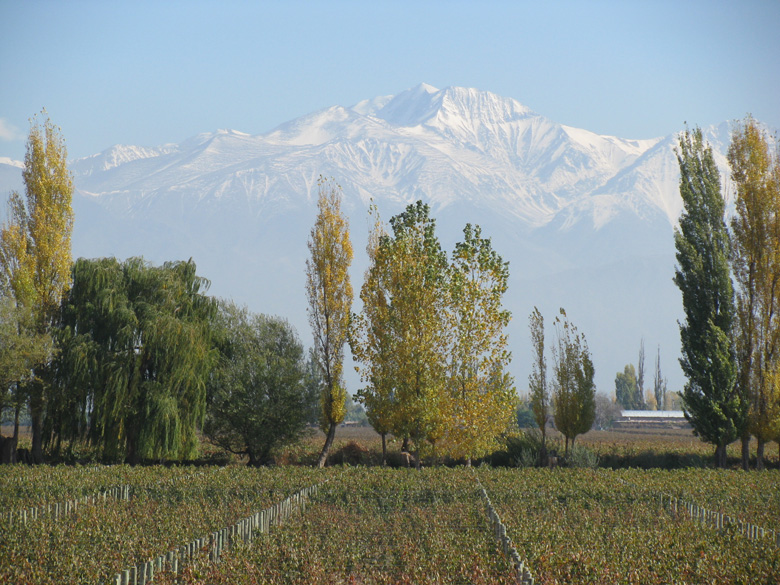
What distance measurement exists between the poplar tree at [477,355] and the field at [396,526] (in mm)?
1903

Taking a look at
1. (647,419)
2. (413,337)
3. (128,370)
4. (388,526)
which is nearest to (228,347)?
(128,370)

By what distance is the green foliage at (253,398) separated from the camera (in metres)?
31.7

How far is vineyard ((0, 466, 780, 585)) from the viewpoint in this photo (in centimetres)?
1138

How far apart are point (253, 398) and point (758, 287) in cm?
2111

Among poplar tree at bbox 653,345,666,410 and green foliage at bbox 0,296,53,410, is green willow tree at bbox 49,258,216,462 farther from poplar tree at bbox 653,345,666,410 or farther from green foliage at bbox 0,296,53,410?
poplar tree at bbox 653,345,666,410

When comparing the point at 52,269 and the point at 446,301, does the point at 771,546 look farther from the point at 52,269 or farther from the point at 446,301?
the point at 52,269

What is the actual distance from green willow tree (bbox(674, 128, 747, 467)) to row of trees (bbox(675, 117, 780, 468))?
1.5 inches

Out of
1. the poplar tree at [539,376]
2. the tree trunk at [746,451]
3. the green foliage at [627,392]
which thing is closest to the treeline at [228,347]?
the poplar tree at [539,376]

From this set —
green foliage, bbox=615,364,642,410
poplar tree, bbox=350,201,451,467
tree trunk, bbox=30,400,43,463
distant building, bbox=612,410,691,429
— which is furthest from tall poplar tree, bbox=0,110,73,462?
green foliage, bbox=615,364,642,410

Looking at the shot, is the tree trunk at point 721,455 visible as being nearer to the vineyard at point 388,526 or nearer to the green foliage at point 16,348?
the vineyard at point 388,526

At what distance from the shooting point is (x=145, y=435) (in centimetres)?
2803

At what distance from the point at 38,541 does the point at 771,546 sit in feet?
42.1

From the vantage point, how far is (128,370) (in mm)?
→ 28797

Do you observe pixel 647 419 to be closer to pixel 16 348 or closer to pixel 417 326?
pixel 417 326
